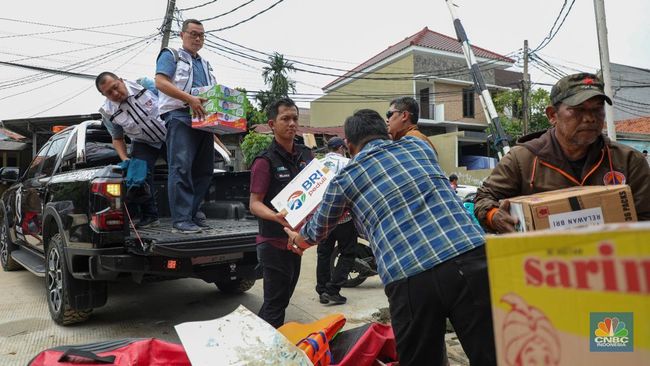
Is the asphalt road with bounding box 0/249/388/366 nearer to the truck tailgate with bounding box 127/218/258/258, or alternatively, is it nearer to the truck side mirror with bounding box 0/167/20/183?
the truck tailgate with bounding box 127/218/258/258

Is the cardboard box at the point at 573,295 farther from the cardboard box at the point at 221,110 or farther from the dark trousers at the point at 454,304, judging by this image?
the cardboard box at the point at 221,110

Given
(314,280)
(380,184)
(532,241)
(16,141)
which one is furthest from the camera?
(16,141)

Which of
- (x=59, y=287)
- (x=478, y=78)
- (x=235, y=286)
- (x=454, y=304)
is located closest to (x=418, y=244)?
(x=454, y=304)

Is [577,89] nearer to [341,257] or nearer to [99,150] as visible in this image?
[341,257]

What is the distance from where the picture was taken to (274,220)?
8.90 feet

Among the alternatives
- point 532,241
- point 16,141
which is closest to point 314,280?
point 532,241

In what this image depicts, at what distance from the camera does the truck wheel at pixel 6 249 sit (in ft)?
19.7

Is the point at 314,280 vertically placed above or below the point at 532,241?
below

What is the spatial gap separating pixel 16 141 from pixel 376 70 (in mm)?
18243

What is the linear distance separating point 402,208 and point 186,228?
2253mm

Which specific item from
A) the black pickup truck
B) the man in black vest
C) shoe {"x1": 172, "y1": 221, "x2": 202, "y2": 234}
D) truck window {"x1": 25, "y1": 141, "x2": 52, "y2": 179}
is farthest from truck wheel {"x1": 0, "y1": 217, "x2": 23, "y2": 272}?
the man in black vest

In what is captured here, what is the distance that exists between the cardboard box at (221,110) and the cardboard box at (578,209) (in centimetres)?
259

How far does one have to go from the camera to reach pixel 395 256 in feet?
6.28

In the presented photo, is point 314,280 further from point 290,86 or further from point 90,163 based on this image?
point 290,86
